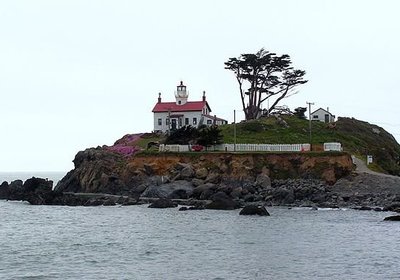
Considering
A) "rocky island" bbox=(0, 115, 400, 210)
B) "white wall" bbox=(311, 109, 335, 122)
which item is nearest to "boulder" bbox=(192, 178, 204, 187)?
"rocky island" bbox=(0, 115, 400, 210)

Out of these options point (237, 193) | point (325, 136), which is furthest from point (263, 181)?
point (325, 136)

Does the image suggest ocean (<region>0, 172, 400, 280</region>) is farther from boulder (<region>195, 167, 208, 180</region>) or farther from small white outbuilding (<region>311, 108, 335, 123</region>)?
small white outbuilding (<region>311, 108, 335, 123</region>)

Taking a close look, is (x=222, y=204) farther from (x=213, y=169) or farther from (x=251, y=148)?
(x=251, y=148)

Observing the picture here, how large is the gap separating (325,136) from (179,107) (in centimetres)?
2569

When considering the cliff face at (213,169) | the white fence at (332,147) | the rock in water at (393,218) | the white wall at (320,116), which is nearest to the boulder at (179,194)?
the cliff face at (213,169)

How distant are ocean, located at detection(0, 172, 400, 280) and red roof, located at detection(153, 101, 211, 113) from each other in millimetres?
44050

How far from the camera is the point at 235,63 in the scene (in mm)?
102688

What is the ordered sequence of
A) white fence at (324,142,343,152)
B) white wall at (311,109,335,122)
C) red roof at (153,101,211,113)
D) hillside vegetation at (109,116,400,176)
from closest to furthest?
1. white fence at (324,142,343,152)
2. hillside vegetation at (109,116,400,176)
3. red roof at (153,101,211,113)
4. white wall at (311,109,335,122)

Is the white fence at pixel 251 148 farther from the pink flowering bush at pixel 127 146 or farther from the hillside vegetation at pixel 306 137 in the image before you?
the pink flowering bush at pixel 127 146

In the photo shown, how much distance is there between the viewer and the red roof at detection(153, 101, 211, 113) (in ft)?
344

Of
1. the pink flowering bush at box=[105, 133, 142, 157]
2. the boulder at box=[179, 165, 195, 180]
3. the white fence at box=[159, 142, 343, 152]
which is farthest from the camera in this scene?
the pink flowering bush at box=[105, 133, 142, 157]

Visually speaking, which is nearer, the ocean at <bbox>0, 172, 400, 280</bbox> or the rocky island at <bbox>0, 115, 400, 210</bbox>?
the ocean at <bbox>0, 172, 400, 280</bbox>

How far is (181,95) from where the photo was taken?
351ft

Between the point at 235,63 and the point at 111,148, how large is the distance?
2482cm
